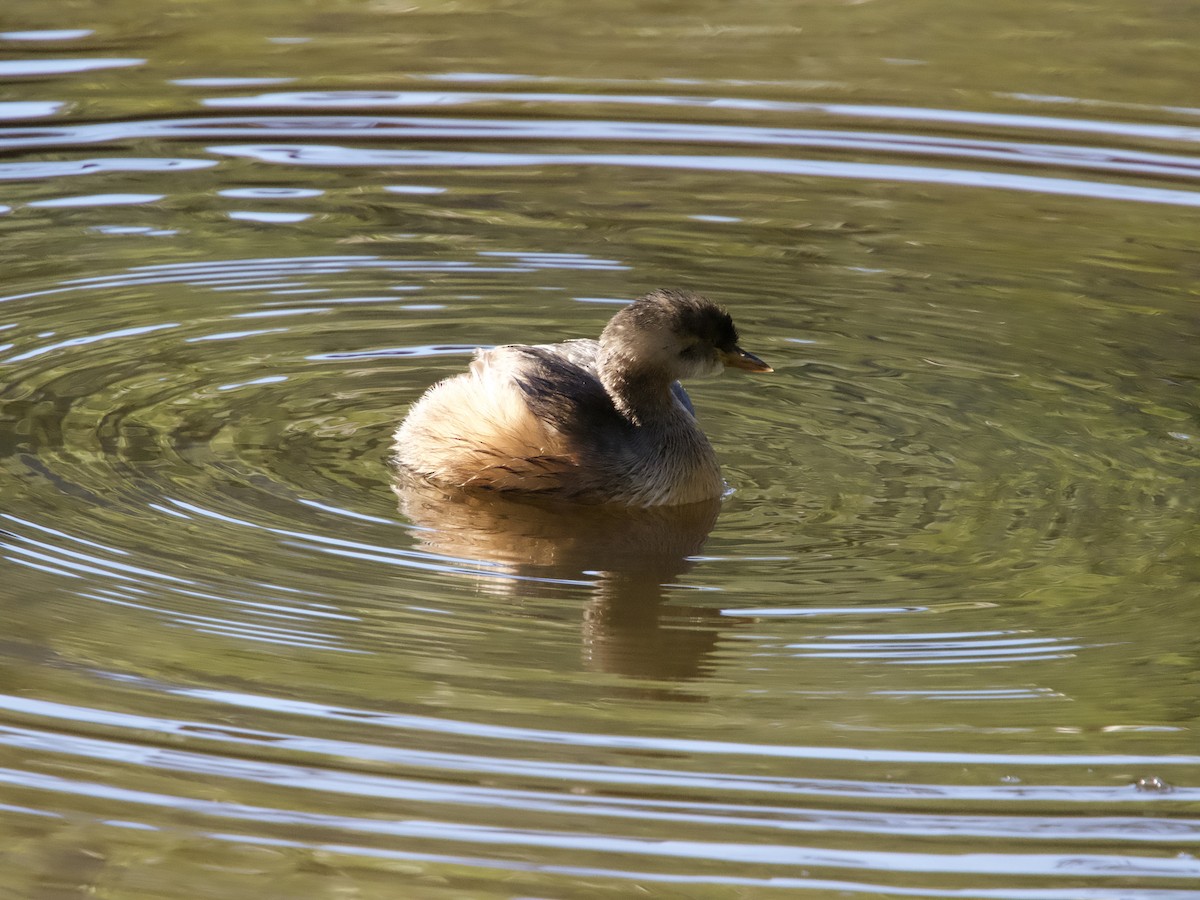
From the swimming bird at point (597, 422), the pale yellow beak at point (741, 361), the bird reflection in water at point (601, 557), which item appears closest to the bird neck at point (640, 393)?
the swimming bird at point (597, 422)

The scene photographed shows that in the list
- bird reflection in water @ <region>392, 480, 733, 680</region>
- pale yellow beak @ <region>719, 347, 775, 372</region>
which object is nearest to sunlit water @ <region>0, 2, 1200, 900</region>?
bird reflection in water @ <region>392, 480, 733, 680</region>

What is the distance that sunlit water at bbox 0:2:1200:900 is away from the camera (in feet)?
14.6

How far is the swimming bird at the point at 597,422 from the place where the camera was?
6.81 meters

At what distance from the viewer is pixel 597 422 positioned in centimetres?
689

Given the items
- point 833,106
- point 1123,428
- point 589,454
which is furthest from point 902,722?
point 833,106

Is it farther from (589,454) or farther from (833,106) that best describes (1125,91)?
(589,454)

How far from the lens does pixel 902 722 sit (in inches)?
195

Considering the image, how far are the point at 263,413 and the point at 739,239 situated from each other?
3.21 m

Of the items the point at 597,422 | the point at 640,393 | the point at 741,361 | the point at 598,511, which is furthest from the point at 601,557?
the point at 741,361

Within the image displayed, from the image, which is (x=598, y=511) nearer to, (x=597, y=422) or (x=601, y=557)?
(x=597, y=422)

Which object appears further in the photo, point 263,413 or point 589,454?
point 263,413

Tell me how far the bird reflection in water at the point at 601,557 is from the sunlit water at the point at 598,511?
0.03 metres

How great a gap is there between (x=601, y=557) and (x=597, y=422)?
75 centimetres

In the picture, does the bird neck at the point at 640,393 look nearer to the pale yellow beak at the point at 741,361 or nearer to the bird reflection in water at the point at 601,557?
the pale yellow beak at the point at 741,361
